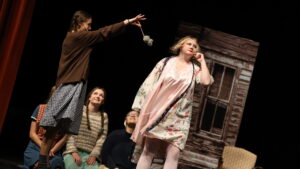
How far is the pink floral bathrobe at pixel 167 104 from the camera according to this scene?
172 inches

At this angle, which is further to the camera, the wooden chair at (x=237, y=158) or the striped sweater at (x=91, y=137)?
the wooden chair at (x=237, y=158)

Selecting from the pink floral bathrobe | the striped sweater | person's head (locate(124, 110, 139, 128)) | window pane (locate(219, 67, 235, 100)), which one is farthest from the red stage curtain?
window pane (locate(219, 67, 235, 100))

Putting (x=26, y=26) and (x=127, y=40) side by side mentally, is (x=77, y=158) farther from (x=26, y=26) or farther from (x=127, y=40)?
(x=127, y=40)

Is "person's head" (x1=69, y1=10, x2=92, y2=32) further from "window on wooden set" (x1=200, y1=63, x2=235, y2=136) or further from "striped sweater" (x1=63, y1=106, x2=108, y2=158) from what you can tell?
"window on wooden set" (x1=200, y1=63, x2=235, y2=136)

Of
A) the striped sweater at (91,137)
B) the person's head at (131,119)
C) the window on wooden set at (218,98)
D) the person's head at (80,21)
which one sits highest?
the person's head at (80,21)

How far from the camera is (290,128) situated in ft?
22.3

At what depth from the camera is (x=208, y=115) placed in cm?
625

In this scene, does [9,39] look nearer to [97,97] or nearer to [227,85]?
[97,97]

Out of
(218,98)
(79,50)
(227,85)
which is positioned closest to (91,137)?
(79,50)

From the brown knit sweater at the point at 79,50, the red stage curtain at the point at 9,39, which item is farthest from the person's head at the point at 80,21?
the red stage curtain at the point at 9,39

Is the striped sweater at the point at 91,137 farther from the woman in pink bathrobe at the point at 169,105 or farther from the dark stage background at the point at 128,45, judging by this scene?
the dark stage background at the point at 128,45

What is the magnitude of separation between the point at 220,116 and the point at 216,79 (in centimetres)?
48

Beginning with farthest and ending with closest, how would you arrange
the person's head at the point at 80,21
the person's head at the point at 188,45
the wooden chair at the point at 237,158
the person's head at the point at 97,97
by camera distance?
the wooden chair at the point at 237,158 → the person's head at the point at 97,97 → the person's head at the point at 188,45 → the person's head at the point at 80,21

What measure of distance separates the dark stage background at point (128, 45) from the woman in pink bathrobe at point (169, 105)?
5.35 feet
